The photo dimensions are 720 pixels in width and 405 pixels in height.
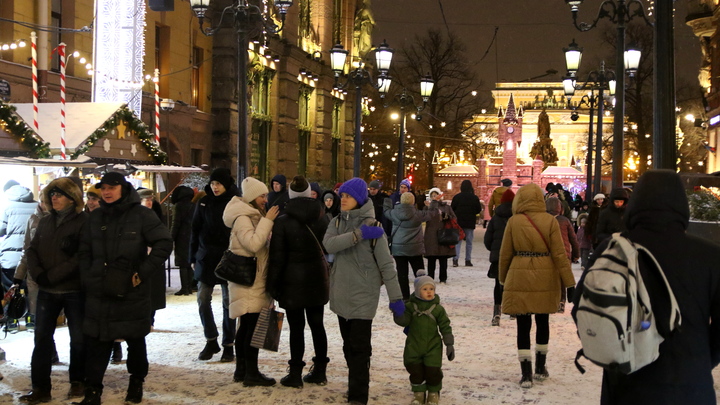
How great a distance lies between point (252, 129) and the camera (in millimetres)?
30344

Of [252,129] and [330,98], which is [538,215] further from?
[330,98]

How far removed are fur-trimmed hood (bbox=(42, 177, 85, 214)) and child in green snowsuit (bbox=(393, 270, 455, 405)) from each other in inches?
118

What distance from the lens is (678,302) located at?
13.0ft

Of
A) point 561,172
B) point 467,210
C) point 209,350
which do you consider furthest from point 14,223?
point 561,172

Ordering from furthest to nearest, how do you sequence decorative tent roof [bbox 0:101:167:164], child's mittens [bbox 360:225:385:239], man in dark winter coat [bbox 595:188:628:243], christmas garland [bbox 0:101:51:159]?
decorative tent roof [bbox 0:101:167:164]
christmas garland [bbox 0:101:51:159]
man in dark winter coat [bbox 595:188:628:243]
child's mittens [bbox 360:225:385:239]

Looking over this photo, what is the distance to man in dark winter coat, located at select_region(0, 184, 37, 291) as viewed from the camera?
9867mm

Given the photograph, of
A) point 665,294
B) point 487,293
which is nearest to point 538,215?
point 665,294

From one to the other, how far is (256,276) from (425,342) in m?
1.71

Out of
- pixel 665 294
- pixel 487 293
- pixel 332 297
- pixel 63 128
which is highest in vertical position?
pixel 63 128

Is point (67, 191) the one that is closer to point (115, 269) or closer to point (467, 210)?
point (115, 269)

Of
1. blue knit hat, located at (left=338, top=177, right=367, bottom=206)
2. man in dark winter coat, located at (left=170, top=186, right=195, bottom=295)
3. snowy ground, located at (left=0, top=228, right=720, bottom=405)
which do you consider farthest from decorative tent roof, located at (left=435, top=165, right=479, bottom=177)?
blue knit hat, located at (left=338, top=177, right=367, bottom=206)

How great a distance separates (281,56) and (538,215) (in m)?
25.0

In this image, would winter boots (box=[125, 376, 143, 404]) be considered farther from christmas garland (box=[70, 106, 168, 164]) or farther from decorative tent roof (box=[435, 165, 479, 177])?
decorative tent roof (box=[435, 165, 479, 177])

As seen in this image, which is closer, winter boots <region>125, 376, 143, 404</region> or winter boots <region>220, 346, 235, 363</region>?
winter boots <region>125, 376, 143, 404</region>
